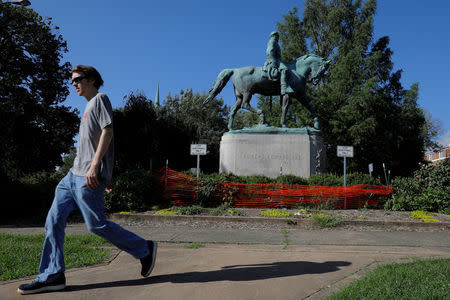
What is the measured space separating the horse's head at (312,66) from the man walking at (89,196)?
11.4 meters

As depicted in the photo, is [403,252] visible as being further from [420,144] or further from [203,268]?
[420,144]

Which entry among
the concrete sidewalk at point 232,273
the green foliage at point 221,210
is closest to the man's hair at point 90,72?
the concrete sidewalk at point 232,273

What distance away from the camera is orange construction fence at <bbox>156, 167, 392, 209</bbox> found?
405 inches

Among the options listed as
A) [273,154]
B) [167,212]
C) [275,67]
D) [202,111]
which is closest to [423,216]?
[273,154]

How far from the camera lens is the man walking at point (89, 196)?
9.77 ft

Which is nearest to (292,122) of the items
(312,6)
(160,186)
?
(312,6)

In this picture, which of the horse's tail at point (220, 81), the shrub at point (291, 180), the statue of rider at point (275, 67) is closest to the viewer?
the shrub at point (291, 180)

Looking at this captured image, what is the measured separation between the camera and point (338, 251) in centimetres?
451

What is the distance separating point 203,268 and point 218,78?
36.9 ft

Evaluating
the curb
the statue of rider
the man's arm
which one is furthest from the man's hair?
the statue of rider

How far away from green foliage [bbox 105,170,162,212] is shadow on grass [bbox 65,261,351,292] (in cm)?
636

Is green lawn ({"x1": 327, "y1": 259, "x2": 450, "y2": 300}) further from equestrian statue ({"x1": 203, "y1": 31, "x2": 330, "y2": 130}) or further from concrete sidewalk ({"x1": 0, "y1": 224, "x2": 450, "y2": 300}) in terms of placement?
equestrian statue ({"x1": 203, "y1": 31, "x2": 330, "y2": 130})

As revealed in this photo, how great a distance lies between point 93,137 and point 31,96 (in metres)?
25.5

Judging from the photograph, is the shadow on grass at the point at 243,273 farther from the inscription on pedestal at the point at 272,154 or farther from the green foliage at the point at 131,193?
the inscription on pedestal at the point at 272,154
